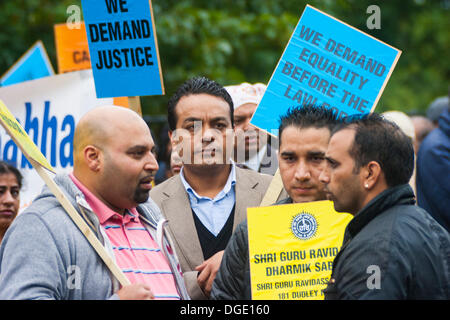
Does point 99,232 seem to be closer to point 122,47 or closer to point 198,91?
point 198,91

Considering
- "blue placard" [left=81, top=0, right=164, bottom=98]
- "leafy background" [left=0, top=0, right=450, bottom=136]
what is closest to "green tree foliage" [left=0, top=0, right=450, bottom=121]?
"leafy background" [left=0, top=0, right=450, bottom=136]

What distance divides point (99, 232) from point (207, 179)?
49.2 inches

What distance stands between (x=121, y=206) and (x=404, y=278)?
1.35 meters

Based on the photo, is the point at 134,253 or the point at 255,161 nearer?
the point at 134,253

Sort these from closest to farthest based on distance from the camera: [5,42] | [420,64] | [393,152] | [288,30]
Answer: [393,152] → [5,42] → [288,30] → [420,64]

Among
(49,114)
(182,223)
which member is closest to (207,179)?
(182,223)

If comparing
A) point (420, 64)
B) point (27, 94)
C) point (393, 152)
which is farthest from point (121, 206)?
point (420, 64)

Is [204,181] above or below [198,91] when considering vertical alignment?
Result: below

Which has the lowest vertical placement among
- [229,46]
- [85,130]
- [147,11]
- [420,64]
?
[85,130]

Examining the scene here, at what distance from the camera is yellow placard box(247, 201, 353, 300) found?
325 centimetres

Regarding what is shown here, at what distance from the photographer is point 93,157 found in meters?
3.31

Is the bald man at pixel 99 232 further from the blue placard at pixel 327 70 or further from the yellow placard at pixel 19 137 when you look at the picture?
Result: the blue placard at pixel 327 70

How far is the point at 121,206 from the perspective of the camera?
3.39m

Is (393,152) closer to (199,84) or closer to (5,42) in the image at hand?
(199,84)
